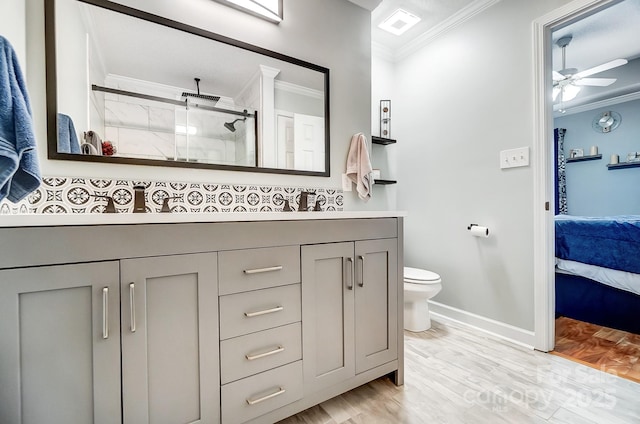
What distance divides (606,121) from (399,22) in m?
4.10

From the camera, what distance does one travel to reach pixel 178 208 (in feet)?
4.57

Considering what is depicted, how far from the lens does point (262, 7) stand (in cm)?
161

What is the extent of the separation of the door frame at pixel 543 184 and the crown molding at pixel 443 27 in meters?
0.47

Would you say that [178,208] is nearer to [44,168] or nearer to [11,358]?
[44,168]

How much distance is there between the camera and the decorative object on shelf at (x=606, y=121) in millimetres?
4164

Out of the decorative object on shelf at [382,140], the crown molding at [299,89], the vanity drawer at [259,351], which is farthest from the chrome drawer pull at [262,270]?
the decorative object on shelf at [382,140]

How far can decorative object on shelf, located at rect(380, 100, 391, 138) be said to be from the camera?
8.65 feet

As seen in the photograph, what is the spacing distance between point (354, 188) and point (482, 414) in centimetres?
138

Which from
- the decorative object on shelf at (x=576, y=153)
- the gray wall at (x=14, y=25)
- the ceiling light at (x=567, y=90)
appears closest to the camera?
the gray wall at (x=14, y=25)

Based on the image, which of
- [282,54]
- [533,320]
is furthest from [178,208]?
[533,320]

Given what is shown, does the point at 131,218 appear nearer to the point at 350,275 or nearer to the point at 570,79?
Answer: the point at 350,275

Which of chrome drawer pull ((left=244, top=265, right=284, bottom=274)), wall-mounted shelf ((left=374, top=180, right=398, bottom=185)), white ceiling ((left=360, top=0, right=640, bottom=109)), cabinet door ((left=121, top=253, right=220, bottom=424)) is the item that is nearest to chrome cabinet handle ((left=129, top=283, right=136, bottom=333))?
cabinet door ((left=121, top=253, right=220, bottom=424))

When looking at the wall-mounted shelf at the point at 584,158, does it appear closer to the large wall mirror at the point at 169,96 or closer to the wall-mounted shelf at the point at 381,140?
the wall-mounted shelf at the point at 381,140

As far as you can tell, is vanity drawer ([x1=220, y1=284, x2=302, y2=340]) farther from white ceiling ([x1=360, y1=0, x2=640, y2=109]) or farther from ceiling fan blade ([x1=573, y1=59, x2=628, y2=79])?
ceiling fan blade ([x1=573, y1=59, x2=628, y2=79])
